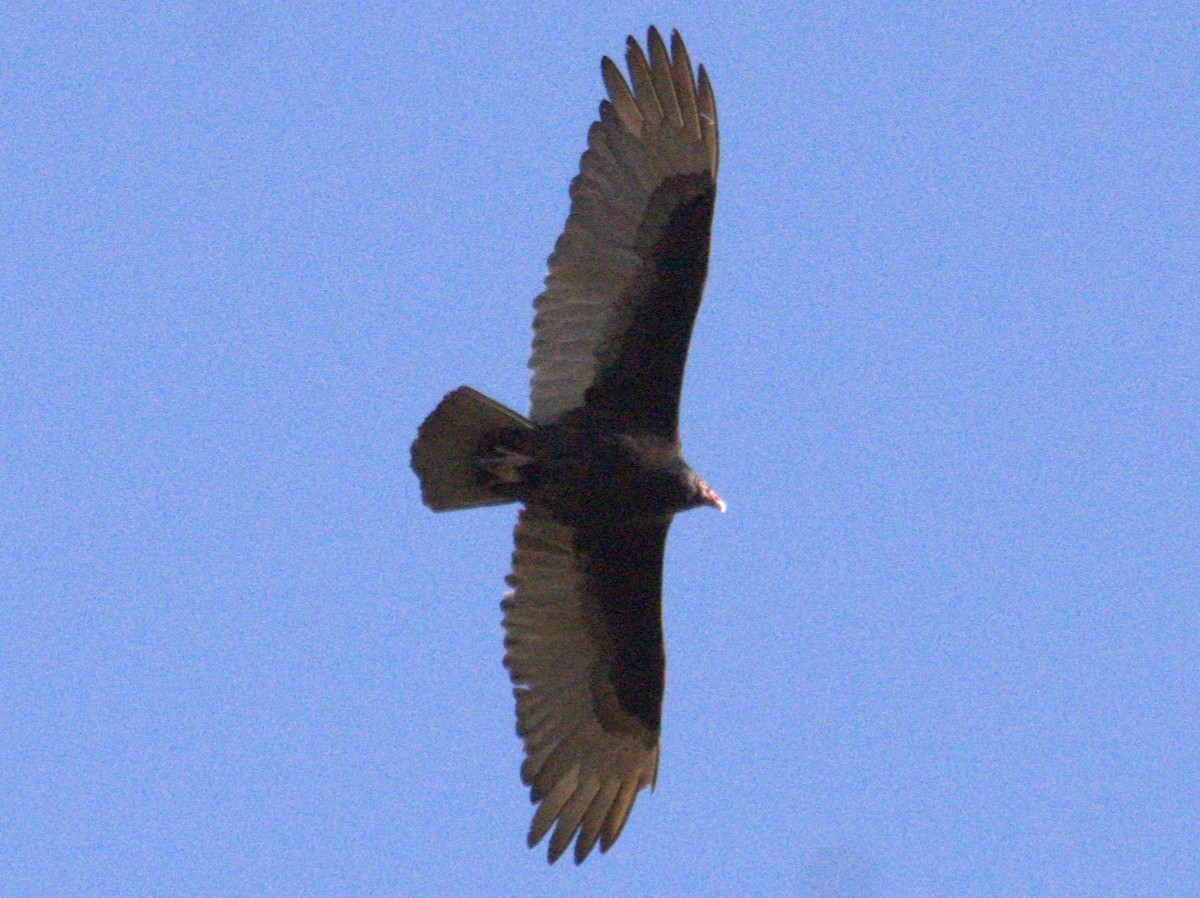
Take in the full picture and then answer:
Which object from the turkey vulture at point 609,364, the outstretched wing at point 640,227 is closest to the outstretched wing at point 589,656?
the turkey vulture at point 609,364

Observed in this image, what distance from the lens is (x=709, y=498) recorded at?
12.8m

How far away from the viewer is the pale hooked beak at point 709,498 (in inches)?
502

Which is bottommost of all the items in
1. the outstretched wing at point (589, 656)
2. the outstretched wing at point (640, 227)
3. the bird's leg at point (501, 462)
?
the outstretched wing at point (589, 656)

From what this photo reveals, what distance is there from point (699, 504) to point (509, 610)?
111 cm

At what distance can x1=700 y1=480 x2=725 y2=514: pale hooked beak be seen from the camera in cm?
1276

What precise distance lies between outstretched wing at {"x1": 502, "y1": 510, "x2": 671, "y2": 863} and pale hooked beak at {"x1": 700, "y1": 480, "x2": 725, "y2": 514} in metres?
0.42

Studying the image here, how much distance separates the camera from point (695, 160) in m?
12.6

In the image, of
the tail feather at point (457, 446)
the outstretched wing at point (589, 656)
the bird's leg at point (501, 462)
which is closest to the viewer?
the tail feather at point (457, 446)

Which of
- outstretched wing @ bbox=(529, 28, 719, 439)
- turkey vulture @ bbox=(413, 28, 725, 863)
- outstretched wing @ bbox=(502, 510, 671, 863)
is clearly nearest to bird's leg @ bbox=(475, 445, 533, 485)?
turkey vulture @ bbox=(413, 28, 725, 863)

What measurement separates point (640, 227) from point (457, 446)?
132cm

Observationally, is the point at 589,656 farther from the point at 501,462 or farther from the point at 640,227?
the point at 640,227

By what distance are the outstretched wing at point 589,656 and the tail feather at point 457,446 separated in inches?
20.9

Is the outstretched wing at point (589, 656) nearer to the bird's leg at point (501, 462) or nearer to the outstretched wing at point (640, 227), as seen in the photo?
the bird's leg at point (501, 462)

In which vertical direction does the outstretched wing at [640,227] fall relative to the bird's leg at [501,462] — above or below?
above
